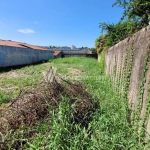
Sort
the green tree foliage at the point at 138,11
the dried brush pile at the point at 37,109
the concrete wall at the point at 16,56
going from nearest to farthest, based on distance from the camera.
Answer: the dried brush pile at the point at 37,109 → the green tree foliage at the point at 138,11 → the concrete wall at the point at 16,56

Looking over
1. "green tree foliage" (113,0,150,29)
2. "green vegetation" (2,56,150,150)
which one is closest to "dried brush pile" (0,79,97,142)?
"green vegetation" (2,56,150,150)

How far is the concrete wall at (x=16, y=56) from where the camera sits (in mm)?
14203

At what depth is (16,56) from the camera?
16.6 meters

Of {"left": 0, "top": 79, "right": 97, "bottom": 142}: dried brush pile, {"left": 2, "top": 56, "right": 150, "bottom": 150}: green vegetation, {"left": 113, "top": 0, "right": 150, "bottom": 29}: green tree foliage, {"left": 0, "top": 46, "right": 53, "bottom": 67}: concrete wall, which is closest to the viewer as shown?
{"left": 2, "top": 56, "right": 150, "bottom": 150}: green vegetation

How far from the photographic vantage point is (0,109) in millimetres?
3623

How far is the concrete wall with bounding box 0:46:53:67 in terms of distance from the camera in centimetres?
1420

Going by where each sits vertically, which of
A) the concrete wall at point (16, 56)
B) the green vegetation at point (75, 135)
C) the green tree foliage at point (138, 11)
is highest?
the green tree foliage at point (138, 11)

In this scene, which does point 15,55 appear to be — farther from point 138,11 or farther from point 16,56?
point 138,11

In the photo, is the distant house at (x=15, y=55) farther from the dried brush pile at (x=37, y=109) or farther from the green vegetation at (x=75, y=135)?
the green vegetation at (x=75, y=135)

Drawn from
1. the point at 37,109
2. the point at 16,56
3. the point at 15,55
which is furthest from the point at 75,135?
the point at 16,56

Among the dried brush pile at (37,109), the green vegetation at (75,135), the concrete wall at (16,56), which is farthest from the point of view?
the concrete wall at (16,56)

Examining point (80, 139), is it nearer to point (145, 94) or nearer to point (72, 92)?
point (145, 94)

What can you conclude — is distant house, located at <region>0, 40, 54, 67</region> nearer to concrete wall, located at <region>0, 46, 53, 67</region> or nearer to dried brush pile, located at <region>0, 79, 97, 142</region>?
concrete wall, located at <region>0, 46, 53, 67</region>

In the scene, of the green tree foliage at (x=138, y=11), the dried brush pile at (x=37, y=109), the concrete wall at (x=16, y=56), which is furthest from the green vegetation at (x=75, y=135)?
the concrete wall at (x=16, y=56)
